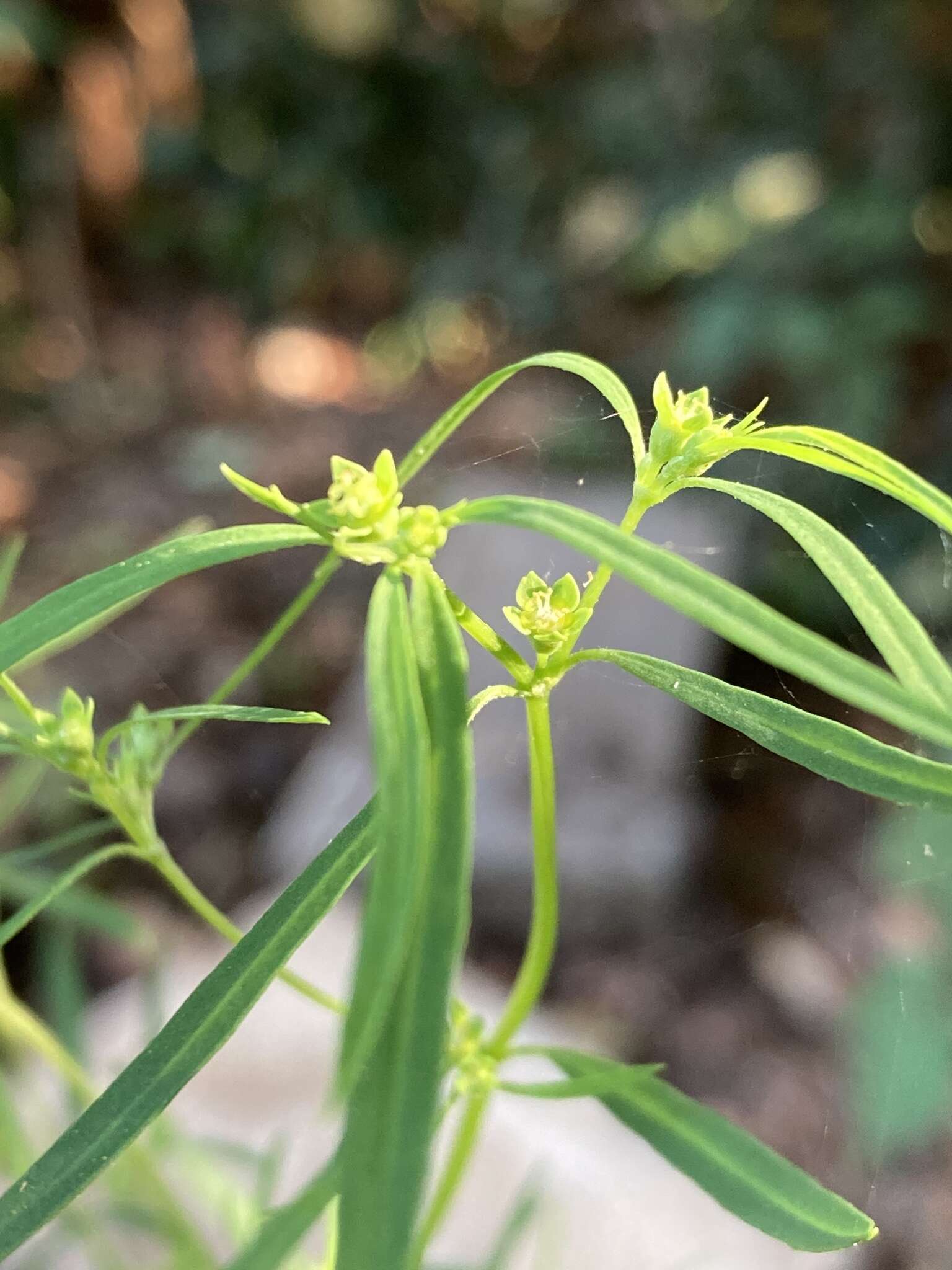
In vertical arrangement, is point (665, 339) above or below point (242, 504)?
above

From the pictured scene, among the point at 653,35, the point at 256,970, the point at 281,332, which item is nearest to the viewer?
the point at 256,970

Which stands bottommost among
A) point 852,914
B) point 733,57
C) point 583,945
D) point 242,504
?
point 583,945

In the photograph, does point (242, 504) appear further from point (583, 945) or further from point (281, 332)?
point (583, 945)

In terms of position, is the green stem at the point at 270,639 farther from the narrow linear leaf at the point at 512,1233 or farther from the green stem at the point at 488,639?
the narrow linear leaf at the point at 512,1233

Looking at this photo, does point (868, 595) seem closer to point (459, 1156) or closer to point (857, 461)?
point (857, 461)

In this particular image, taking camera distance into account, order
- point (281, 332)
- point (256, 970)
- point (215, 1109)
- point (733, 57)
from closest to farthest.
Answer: point (256, 970) → point (215, 1109) → point (733, 57) → point (281, 332)

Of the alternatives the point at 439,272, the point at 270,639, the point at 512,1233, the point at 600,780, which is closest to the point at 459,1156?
the point at 270,639

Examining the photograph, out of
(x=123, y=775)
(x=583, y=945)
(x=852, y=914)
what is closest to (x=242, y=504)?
(x=583, y=945)
